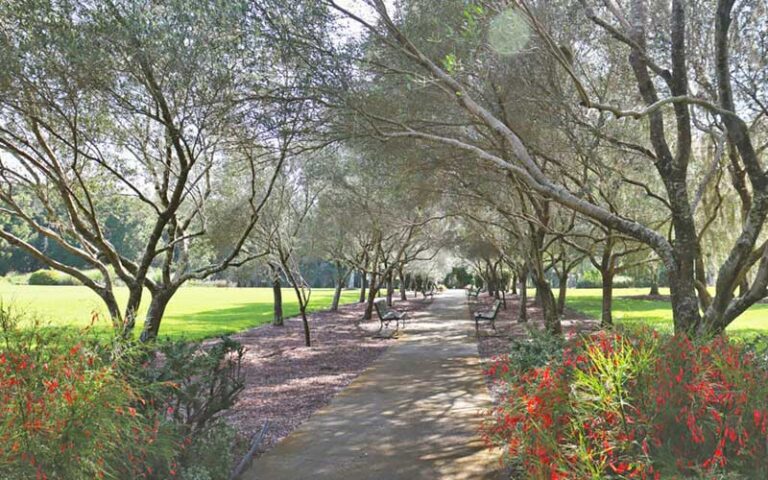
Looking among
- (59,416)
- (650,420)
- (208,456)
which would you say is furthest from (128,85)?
(650,420)

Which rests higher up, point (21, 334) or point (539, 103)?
point (539, 103)

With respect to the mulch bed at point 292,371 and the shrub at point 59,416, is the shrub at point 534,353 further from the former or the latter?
the shrub at point 59,416

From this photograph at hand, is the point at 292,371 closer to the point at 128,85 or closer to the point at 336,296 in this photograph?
the point at 128,85

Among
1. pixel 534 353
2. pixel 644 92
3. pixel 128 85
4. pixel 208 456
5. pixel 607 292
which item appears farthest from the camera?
pixel 607 292

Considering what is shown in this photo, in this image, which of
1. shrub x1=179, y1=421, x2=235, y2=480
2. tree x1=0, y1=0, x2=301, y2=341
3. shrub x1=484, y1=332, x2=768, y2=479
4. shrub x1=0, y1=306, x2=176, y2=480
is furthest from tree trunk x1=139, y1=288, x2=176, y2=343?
shrub x1=484, y1=332, x2=768, y2=479

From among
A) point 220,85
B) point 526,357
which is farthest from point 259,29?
point 526,357

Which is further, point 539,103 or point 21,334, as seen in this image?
point 539,103

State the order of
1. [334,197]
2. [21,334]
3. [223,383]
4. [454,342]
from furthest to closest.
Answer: [334,197], [454,342], [223,383], [21,334]

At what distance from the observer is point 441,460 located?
4.91 m

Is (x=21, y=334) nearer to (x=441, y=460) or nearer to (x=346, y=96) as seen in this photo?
(x=441, y=460)

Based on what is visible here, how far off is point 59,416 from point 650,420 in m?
2.90

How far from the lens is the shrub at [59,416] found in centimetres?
229

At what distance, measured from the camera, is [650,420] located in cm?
257

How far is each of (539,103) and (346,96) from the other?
3373 mm
